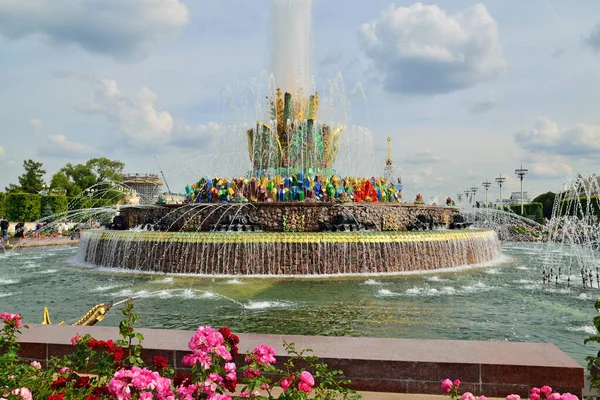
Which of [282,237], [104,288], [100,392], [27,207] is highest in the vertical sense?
[27,207]

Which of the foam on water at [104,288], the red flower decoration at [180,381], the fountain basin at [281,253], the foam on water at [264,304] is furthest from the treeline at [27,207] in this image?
the red flower decoration at [180,381]

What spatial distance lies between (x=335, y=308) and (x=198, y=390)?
7.53 metres

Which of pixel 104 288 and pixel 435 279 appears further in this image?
pixel 435 279

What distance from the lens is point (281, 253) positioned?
1634cm

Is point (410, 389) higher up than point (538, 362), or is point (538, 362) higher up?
point (538, 362)

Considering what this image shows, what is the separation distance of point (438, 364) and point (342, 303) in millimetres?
6509

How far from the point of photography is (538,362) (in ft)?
16.2

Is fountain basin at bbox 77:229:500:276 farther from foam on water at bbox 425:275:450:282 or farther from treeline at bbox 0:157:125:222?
treeline at bbox 0:157:125:222

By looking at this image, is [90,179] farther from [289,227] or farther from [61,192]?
[289,227]

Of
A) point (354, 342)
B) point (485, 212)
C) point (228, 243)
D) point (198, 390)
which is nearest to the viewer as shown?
point (198, 390)

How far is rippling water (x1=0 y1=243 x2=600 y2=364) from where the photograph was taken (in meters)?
8.98

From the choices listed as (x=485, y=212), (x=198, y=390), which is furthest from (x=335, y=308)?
(x=485, y=212)

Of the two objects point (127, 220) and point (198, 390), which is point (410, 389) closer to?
point (198, 390)

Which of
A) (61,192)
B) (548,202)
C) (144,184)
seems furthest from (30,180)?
(548,202)
